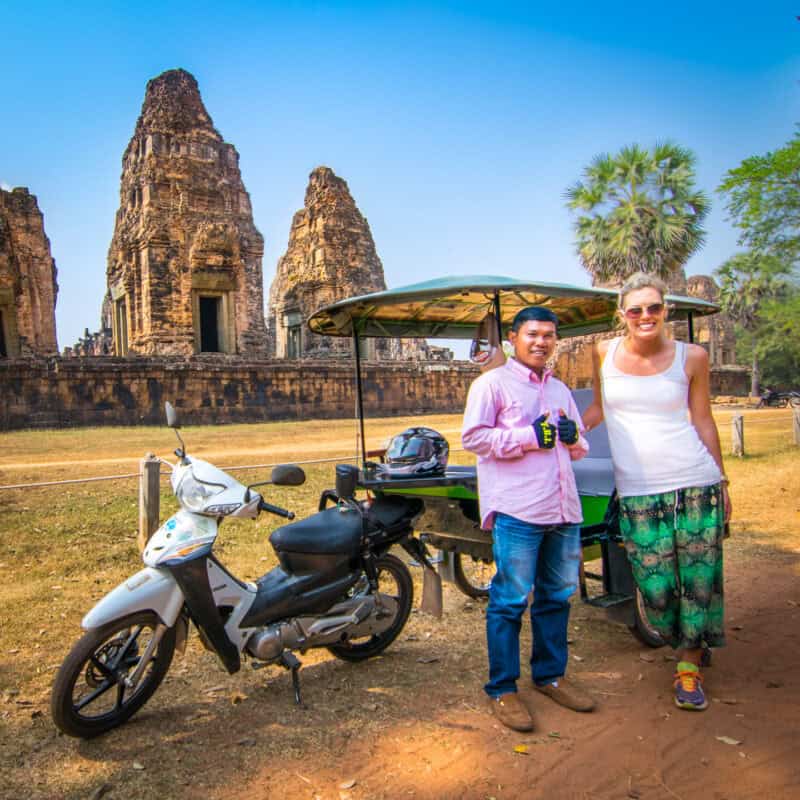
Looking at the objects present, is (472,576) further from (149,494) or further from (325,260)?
(325,260)

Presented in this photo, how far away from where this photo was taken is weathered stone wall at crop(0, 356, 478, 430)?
17297 mm

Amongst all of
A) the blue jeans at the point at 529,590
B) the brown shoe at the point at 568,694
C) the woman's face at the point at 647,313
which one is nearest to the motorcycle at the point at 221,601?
the blue jeans at the point at 529,590

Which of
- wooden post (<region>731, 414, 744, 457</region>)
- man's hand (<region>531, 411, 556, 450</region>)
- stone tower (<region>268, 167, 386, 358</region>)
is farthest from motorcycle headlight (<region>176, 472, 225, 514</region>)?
stone tower (<region>268, 167, 386, 358</region>)

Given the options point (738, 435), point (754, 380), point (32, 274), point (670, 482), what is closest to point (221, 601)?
point (670, 482)

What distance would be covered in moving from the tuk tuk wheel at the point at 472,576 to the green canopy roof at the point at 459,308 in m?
2.00

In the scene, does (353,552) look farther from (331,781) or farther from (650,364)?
(650,364)

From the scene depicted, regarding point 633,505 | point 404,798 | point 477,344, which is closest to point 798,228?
point 477,344

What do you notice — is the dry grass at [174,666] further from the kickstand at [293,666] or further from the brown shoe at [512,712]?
the brown shoe at [512,712]

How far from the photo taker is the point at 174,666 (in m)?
3.97

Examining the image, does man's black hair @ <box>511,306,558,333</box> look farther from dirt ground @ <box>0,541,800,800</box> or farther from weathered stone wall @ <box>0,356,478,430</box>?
weathered stone wall @ <box>0,356,478,430</box>

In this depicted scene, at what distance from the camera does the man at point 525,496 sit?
308cm

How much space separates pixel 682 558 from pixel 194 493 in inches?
95.1

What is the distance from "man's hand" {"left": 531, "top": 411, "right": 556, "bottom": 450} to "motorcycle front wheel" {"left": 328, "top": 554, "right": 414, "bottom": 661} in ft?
4.62

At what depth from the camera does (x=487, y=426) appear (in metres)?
3.15
